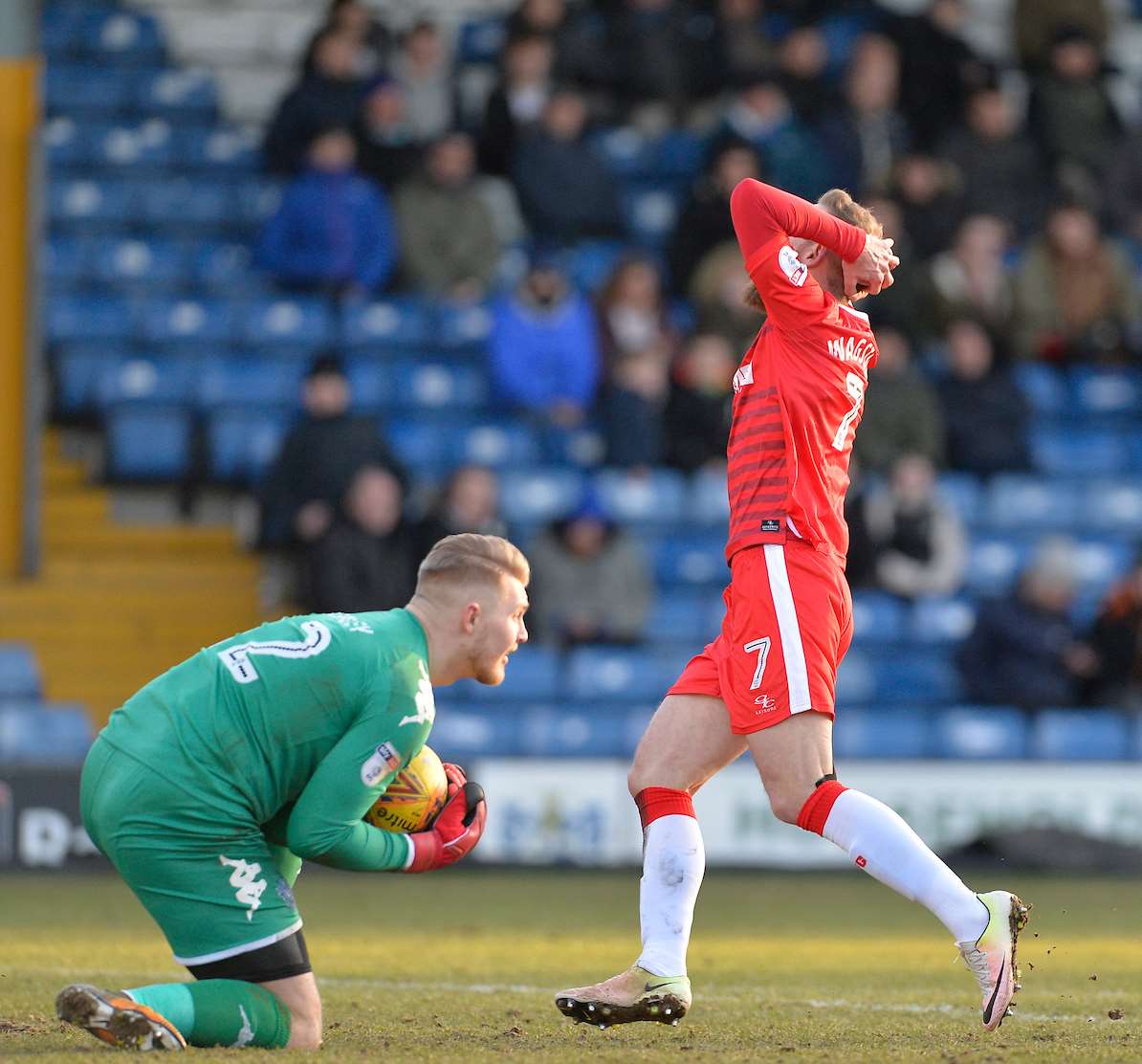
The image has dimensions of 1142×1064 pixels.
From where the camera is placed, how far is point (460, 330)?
14.2 m

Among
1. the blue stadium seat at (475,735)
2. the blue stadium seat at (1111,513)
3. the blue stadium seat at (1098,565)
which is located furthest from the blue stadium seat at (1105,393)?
the blue stadium seat at (475,735)

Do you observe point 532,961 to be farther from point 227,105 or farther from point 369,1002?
point 227,105

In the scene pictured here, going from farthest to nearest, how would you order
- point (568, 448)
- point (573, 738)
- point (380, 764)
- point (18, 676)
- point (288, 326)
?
point (288, 326), point (568, 448), point (18, 676), point (573, 738), point (380, 764)

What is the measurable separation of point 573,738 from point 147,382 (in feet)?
12.3

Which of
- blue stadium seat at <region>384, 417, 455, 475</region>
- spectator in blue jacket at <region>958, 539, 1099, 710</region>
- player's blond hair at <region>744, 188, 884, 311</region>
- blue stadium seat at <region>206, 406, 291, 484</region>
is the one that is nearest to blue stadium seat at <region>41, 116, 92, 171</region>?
blue stadium seat at <region>206, 406, 291, 484</region>

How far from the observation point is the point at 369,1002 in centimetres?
596

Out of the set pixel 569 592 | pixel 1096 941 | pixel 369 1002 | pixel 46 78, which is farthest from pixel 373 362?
pixel 369 1002

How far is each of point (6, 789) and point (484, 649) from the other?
6776 millimetres

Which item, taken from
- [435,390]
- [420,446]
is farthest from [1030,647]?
[435,390]

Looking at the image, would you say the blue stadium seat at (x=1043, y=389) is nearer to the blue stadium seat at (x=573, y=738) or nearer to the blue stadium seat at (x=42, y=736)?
the blue stadium seat at (x=573, y=738)

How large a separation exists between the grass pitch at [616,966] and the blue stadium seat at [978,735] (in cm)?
115

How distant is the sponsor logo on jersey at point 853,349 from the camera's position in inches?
219

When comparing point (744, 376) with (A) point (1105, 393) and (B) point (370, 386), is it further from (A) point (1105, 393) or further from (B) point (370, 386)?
(A) point (1105, 393)

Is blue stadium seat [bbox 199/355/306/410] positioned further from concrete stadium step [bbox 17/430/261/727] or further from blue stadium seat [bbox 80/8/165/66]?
blue stadium seat [bbox 80/8/165/66]
